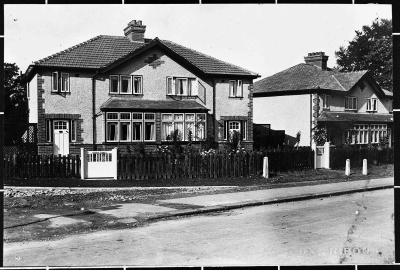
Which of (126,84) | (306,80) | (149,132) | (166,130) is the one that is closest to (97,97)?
(126,84)

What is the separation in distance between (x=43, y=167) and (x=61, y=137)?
46 centimetres

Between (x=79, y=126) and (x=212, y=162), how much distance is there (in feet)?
6.83

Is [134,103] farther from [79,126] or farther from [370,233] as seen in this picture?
[370,233]

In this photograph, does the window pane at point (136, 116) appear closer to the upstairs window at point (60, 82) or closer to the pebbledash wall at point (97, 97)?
the pebbledash wall at point (97, 97)

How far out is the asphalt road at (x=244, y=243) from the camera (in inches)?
226

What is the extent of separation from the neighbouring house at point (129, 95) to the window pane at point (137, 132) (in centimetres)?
1

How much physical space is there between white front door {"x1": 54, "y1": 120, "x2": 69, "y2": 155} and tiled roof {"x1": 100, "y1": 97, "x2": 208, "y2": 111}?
58 centimetres

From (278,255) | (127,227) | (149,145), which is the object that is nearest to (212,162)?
(149,145)

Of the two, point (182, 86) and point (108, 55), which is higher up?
point (108, 55)

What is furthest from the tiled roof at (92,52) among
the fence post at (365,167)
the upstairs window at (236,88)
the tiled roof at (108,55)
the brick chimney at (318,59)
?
the fence post at (365,167)

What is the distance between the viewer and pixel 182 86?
703 cm

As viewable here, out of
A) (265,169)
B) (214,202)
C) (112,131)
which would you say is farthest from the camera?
(214,202)

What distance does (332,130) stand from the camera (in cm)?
707

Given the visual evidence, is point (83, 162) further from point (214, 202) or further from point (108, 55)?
point (214, 202)
